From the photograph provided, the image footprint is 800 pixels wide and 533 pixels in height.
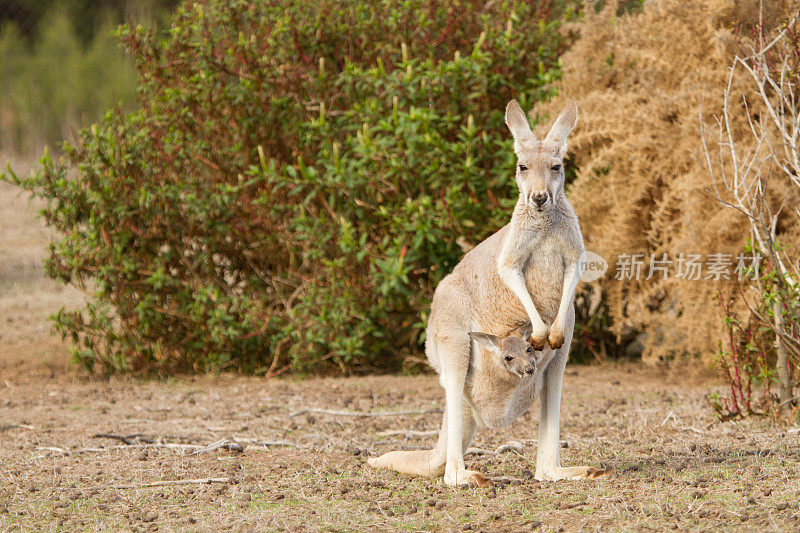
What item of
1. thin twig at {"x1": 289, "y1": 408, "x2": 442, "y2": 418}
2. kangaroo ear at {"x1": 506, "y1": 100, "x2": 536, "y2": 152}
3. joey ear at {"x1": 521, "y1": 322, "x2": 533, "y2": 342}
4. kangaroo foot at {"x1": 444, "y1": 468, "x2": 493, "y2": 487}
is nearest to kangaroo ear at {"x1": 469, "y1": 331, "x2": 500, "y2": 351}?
joey ear at {"x1": 521, "y1": 322, "x2": 533, "y2": 342}

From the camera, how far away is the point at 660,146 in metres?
7.30

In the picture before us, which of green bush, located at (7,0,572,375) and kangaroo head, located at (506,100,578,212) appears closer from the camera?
kangaroo head, located at (506,100,578,212)

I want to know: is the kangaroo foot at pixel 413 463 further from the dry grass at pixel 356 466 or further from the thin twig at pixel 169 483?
the thin twig at pixel 169 483

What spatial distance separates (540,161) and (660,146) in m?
3.99

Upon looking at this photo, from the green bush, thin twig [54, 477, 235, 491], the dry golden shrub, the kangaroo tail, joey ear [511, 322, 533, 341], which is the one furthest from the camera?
the green bush

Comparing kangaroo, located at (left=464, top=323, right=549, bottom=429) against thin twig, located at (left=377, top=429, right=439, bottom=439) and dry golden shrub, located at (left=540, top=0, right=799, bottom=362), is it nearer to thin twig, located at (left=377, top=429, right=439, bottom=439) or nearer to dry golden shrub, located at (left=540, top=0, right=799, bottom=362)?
thin twig, located at (left=377, top=429, right=439, bottom=439)

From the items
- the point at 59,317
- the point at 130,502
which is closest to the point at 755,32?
the point at 130,502

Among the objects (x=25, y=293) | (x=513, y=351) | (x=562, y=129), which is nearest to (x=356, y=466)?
(x=513, y=351)

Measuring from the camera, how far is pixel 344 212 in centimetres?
787

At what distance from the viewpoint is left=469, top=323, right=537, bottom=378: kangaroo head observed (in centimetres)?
379

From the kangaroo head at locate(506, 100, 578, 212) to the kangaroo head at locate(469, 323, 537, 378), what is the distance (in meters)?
0.56

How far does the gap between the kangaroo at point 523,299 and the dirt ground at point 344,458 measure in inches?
6.3

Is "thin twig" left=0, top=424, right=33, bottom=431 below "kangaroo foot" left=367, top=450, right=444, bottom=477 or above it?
below

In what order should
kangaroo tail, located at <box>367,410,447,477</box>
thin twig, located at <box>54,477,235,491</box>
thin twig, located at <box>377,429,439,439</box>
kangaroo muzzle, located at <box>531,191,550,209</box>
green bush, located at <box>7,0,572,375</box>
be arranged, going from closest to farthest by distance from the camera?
1. kangaroo muzzle, located at <box>531,191,550,209</box>
2. kangaroo tail, located at <box>367,410,447,477</box>
3. thin twig, located at <box>54,477,235,491</box>
4. thin twig, located at <box>377,429,439,439</box>
5. green bush, located at <box>7,0,572,375</box>
